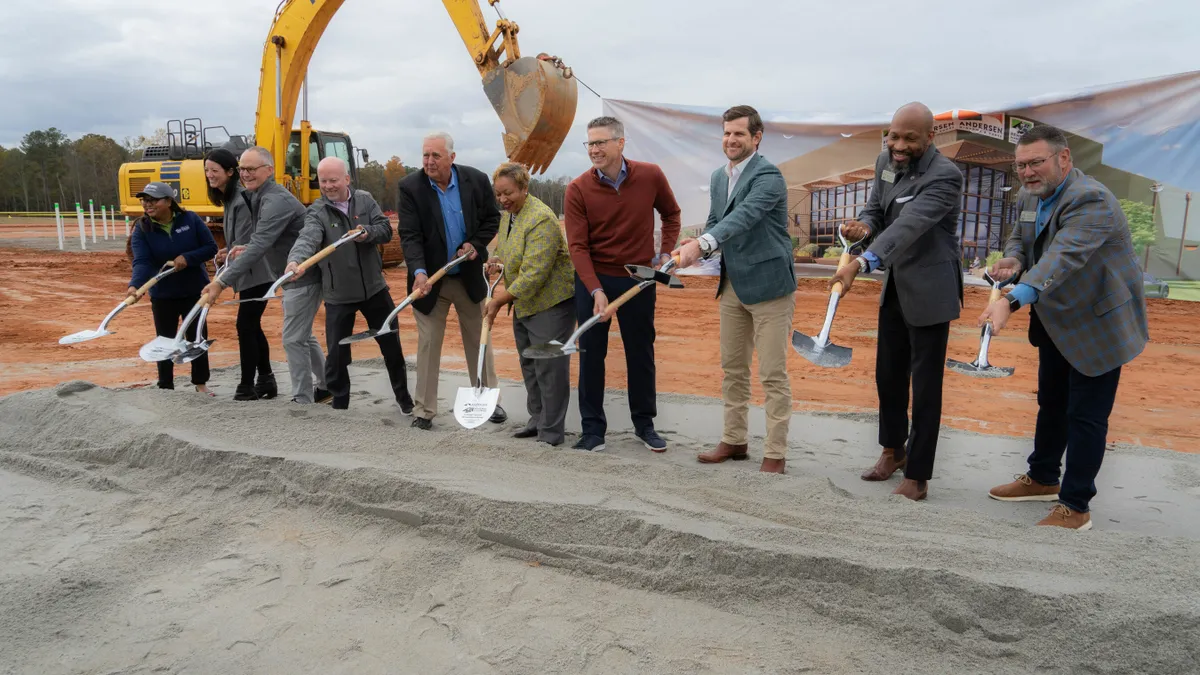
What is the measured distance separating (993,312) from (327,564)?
2.67 meters

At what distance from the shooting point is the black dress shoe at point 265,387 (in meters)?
5.30

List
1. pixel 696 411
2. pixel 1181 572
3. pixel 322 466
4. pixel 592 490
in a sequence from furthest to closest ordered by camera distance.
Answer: pixel 696 411 < pixel 322 466 < pixel 592 490 < pixel 1181 572

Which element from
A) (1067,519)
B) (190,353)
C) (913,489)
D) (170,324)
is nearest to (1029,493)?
(1067,519)

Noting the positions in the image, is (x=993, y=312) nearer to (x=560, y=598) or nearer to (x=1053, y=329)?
(x=1053, y=329)

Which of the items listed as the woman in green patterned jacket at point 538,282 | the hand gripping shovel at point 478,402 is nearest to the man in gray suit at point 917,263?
the woman in green patterned jacket at point 538,282

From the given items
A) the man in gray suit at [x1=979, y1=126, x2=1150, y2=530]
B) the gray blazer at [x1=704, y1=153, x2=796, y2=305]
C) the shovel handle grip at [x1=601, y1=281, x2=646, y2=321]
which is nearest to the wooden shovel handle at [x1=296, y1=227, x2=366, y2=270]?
the shovel handle grip at [x1=601, y1=281, x2=646, y2=321]

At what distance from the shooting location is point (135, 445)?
3961mm

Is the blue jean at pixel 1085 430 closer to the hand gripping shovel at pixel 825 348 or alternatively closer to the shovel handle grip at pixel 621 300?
the hand gripping shovel at pixel 825 348

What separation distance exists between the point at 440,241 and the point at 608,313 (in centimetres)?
132

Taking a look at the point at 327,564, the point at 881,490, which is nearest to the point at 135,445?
the point at 327,564

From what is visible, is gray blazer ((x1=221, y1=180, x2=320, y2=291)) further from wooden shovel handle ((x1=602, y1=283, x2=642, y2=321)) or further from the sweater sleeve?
wooden shovel handle ((x1=602, y1=283, x2=642, y2=321))

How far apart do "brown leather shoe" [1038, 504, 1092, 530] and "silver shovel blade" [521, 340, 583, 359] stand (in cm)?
218

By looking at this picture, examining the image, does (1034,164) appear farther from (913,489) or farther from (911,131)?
(913,489)

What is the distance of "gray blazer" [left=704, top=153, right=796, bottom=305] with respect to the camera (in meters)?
3.64
